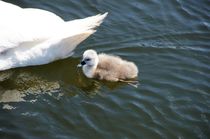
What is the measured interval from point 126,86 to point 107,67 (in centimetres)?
39

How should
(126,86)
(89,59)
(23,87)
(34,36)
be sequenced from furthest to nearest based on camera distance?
(126,86) < (89,59) < (23,87) < (34,36)

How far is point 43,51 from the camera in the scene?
27.4ft

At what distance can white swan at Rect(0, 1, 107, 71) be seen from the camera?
8.05 m

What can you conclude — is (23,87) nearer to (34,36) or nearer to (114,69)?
(34,36)

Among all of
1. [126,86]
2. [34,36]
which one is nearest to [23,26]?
[34,36]

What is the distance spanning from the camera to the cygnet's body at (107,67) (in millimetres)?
8367

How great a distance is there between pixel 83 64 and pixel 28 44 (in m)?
0.80

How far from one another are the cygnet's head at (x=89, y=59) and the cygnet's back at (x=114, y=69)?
18 centimetres

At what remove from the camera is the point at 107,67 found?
8.55m

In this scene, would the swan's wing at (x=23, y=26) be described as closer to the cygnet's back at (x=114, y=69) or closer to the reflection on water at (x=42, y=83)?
the reflection on water at (x=42, y=83)

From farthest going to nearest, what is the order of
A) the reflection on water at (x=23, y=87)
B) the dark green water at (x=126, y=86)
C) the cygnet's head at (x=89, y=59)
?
the cygnet's head at (x=89, y=59), the reflection on water at (x=23, y=87), the dark green water at (x=126, y=86)

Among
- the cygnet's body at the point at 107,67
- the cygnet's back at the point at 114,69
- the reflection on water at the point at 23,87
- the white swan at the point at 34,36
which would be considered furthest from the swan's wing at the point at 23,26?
the cygnet's back at the point at 114,69

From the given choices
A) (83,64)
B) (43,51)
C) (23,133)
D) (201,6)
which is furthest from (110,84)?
(201,6)

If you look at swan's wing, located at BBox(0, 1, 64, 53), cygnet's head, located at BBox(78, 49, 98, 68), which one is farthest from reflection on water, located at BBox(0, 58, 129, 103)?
swan's wing, located at BBox(0, 1, 64, 53)
